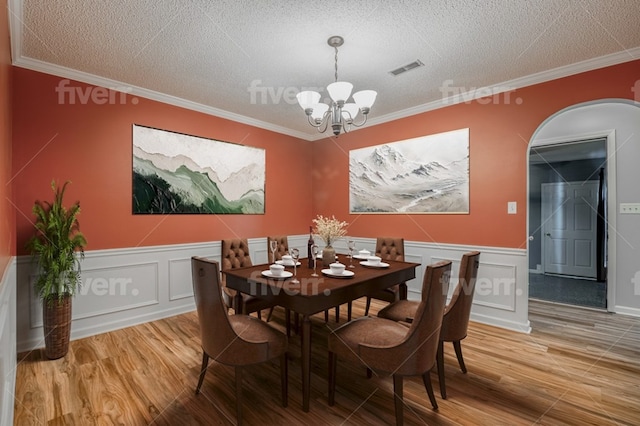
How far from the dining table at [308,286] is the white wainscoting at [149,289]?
2.35 feet

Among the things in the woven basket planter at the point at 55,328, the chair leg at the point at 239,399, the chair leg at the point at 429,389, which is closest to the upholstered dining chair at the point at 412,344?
the chair leg at the point at 429,389

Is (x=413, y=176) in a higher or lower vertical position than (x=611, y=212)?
higher

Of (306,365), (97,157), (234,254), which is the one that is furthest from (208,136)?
(306,365)

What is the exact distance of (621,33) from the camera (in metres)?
2.36

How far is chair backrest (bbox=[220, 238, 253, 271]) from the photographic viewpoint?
323cm

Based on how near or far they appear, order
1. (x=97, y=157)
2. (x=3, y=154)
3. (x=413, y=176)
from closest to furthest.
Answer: (x=3, y=154)
(x=97, y=157)
(x=413, y=176)

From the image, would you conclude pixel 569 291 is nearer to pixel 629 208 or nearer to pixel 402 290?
pixel 629 208

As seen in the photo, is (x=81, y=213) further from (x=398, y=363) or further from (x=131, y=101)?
(x=398, y=363)

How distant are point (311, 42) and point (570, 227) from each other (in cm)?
614

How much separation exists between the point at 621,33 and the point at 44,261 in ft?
16.7

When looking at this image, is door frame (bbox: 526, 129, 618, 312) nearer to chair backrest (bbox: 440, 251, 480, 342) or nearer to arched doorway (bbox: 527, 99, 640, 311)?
arched doorway (bbox: 527, 99, 640, 311)

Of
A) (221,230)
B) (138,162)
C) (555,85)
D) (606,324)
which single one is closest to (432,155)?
(555,85)

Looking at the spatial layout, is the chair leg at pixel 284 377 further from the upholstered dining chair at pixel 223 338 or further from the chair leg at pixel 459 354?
the chair leg at pixel 459 354

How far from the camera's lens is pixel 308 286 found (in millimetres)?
2076
